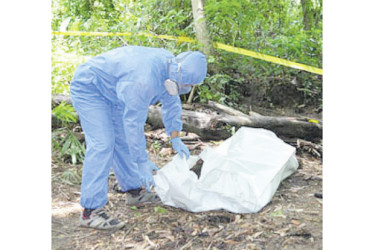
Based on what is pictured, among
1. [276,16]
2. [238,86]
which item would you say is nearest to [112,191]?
[238,86]

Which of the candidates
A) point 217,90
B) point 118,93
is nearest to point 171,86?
point 118,93

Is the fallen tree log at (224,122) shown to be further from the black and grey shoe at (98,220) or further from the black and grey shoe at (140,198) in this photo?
the black and grey shoe at (98,220)

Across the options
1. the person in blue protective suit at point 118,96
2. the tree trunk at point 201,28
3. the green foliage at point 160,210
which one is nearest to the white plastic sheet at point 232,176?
the green foliage at point 160,210

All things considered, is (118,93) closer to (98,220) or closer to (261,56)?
(98,220)

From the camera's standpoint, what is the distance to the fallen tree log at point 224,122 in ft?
6.95

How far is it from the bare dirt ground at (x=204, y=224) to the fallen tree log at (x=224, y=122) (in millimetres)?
193

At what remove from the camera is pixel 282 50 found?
2.07 m

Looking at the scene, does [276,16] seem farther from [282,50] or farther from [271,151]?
[271,151]

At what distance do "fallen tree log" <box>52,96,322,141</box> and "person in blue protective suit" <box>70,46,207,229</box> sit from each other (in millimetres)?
481

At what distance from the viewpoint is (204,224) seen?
174 centimetres

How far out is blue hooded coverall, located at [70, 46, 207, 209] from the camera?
1650 millimetres

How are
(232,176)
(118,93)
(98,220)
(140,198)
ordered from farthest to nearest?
1. (140,198)
2. (232,176)
3. (98,220)
4. (118,93)

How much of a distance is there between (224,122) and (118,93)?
0.79 metres
